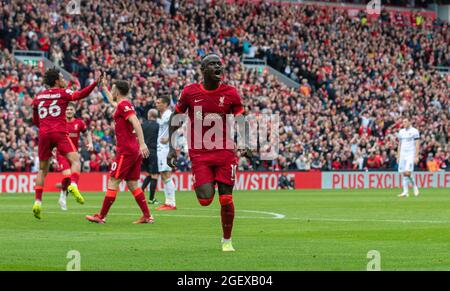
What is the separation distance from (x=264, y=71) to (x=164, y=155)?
2567 cm

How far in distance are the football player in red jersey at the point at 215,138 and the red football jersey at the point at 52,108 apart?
603 cm

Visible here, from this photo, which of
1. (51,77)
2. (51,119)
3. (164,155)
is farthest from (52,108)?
(164,155)

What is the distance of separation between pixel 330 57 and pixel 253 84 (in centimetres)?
815

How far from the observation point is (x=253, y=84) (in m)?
47.2

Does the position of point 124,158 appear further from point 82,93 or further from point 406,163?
point 406,163

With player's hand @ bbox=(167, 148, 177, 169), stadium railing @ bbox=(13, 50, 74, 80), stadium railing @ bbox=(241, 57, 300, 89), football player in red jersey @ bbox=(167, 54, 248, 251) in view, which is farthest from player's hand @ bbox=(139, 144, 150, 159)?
stadium railing @ bbox=(241, 57, 300, 89)

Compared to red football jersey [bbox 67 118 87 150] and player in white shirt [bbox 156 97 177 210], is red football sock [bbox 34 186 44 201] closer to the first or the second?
red football jersey [bbox 67 118 87 150]

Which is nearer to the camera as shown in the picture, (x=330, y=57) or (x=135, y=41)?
(x=135, y=41)

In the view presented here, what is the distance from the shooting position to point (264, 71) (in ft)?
162

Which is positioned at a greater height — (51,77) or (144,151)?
(51,77)

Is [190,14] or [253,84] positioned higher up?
[190,14]
